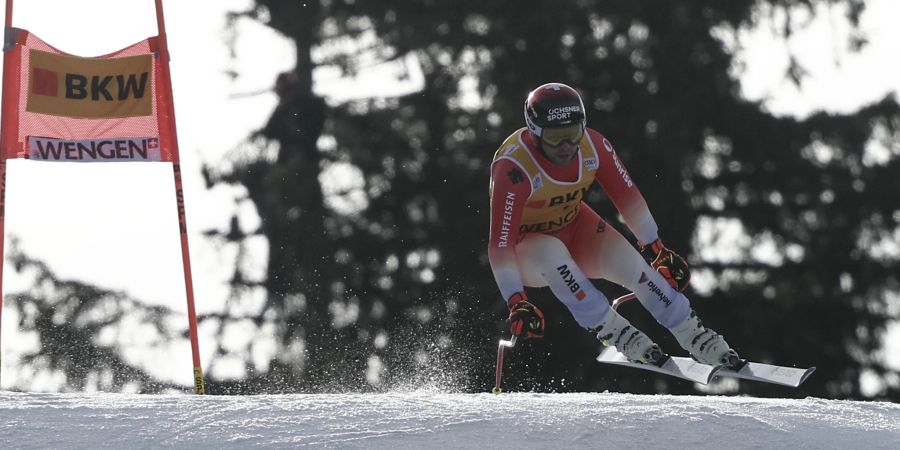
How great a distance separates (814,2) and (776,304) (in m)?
3.51

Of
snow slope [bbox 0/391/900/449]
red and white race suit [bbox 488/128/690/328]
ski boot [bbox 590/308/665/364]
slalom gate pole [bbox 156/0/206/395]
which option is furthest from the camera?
slalom gate pole [bbox 156/0/206/395]

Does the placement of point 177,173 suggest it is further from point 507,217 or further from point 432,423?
point 432,423

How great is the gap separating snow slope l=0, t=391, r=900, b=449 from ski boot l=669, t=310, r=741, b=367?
78cm

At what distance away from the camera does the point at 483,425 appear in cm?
550

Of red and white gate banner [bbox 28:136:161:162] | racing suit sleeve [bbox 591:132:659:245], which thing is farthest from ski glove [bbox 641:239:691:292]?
red and white gate banner [bbox 28:136:161:162]

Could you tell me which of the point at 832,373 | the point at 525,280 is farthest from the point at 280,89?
the point at 525,280

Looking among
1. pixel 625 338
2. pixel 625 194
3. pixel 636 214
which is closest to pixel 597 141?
pixel 625 194

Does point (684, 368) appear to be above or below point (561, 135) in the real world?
below

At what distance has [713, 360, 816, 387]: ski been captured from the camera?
656 centimetres

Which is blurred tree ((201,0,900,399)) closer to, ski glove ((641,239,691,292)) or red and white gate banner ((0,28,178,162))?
red and white gate banner ((0,28,178,162))

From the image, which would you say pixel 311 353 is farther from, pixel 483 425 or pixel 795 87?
pixel 483 425

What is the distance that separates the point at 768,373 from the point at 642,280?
2.42 ft

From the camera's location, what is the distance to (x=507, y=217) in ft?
21.6

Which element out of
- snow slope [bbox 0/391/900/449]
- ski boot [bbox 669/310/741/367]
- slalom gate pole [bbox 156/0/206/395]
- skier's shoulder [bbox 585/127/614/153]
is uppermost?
slalom gate pole [bbox 156/0/206/395]
